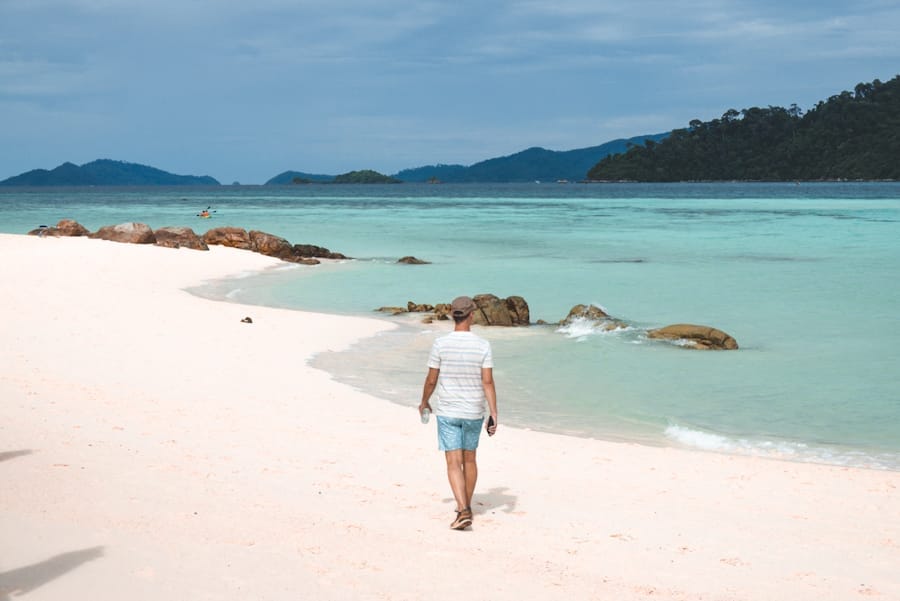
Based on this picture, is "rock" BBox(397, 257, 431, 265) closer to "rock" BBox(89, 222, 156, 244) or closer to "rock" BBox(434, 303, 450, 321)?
"rock" BBox(89, 222, 156, 244)

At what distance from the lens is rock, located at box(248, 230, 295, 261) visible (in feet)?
118

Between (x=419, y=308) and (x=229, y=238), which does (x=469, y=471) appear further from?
(x=229, y=238)

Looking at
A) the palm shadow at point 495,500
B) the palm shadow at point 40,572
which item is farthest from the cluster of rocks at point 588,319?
the palm shadow at point 40,572

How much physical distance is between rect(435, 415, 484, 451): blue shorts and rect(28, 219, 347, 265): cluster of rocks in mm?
28244

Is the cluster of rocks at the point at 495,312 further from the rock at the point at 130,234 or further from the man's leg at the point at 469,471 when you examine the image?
the rock at the point at 130,234

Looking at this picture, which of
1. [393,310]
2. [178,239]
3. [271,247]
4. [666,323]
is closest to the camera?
[666,323]

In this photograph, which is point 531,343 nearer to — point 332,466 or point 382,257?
point 332,466

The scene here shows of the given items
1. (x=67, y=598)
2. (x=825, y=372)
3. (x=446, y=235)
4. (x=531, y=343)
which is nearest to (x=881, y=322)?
(x=825, y=372)

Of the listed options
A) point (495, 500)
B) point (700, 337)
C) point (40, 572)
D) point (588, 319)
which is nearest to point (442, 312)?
point (588, 319)

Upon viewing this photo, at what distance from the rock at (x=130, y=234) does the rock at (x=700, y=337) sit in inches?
928

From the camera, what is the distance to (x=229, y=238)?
37.4m

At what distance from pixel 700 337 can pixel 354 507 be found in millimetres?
11476

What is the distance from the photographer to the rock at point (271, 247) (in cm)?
3584

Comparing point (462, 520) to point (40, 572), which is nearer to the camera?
point (40, 572)
